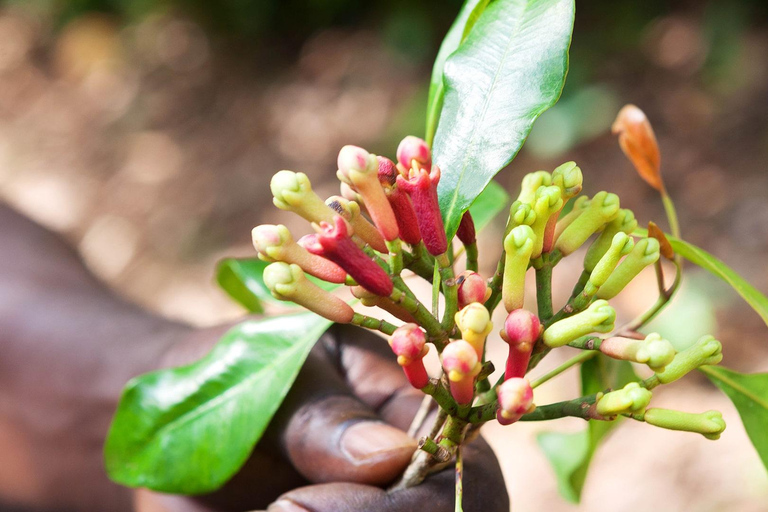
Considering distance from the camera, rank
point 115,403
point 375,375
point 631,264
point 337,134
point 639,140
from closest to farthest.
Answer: point 631,264, point 639,140, point 375,375, point 115,403, point 337,134

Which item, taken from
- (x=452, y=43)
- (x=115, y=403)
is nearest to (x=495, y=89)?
(x=452, y=43)

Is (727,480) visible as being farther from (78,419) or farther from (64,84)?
(64,84)

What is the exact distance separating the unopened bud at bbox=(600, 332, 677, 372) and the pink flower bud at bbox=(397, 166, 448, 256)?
7.9 inches

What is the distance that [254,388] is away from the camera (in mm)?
1018

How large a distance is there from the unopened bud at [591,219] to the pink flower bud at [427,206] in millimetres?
157

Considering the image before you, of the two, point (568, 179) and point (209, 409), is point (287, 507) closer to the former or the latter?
point (209, 409)

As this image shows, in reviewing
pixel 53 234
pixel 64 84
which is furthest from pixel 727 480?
pixel 64 84

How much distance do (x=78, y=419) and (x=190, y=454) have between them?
0.76 metres

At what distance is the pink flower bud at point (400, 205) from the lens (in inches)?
28.9

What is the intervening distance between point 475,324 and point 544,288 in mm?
157

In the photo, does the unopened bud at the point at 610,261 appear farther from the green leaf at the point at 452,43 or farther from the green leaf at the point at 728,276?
the green leaf at the point at 452,43

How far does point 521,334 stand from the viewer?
25.6 inches

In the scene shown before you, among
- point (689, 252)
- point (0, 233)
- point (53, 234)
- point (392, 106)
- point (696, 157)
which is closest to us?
point (689, 252)

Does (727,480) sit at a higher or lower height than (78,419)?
lower
